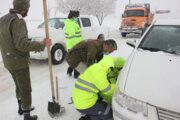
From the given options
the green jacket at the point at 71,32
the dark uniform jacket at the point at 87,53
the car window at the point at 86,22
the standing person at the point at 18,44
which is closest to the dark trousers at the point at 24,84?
the standing person at the point at 18,44

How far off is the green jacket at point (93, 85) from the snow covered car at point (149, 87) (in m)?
0.20

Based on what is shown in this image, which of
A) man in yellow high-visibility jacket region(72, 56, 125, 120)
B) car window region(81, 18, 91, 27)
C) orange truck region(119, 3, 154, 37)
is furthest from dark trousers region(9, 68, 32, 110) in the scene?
orange truck region(119, 3, 154, 37)

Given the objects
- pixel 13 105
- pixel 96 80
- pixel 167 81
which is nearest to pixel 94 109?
pixel 96 80

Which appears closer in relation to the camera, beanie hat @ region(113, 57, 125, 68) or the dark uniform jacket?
beanie hat @ region(113, 57, 125, 68)

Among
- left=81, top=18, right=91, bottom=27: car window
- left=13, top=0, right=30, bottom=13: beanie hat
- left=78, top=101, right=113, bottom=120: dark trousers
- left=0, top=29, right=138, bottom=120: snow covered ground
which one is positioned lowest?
left=0, top=29, right=138, bottom=120: snow covered ground

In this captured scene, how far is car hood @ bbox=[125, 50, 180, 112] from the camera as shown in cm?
283

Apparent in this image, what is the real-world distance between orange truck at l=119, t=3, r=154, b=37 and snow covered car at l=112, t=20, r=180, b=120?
15.4 m

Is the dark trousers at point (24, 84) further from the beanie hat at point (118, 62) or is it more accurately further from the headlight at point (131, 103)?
the headlight at point (131, 103)

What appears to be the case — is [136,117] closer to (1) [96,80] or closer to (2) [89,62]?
(1) [96,80]

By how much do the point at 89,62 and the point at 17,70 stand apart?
1415mm

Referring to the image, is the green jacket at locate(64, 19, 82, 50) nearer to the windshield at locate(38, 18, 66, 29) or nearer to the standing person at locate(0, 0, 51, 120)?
the windshield at locate(38, 18, 66, 29)

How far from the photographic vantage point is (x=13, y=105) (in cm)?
500

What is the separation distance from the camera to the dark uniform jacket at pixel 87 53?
4730 millimetres

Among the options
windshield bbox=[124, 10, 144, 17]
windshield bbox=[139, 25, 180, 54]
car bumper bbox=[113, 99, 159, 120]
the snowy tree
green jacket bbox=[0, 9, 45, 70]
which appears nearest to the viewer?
car bumper bbox=[113, 99, 159, 120]
